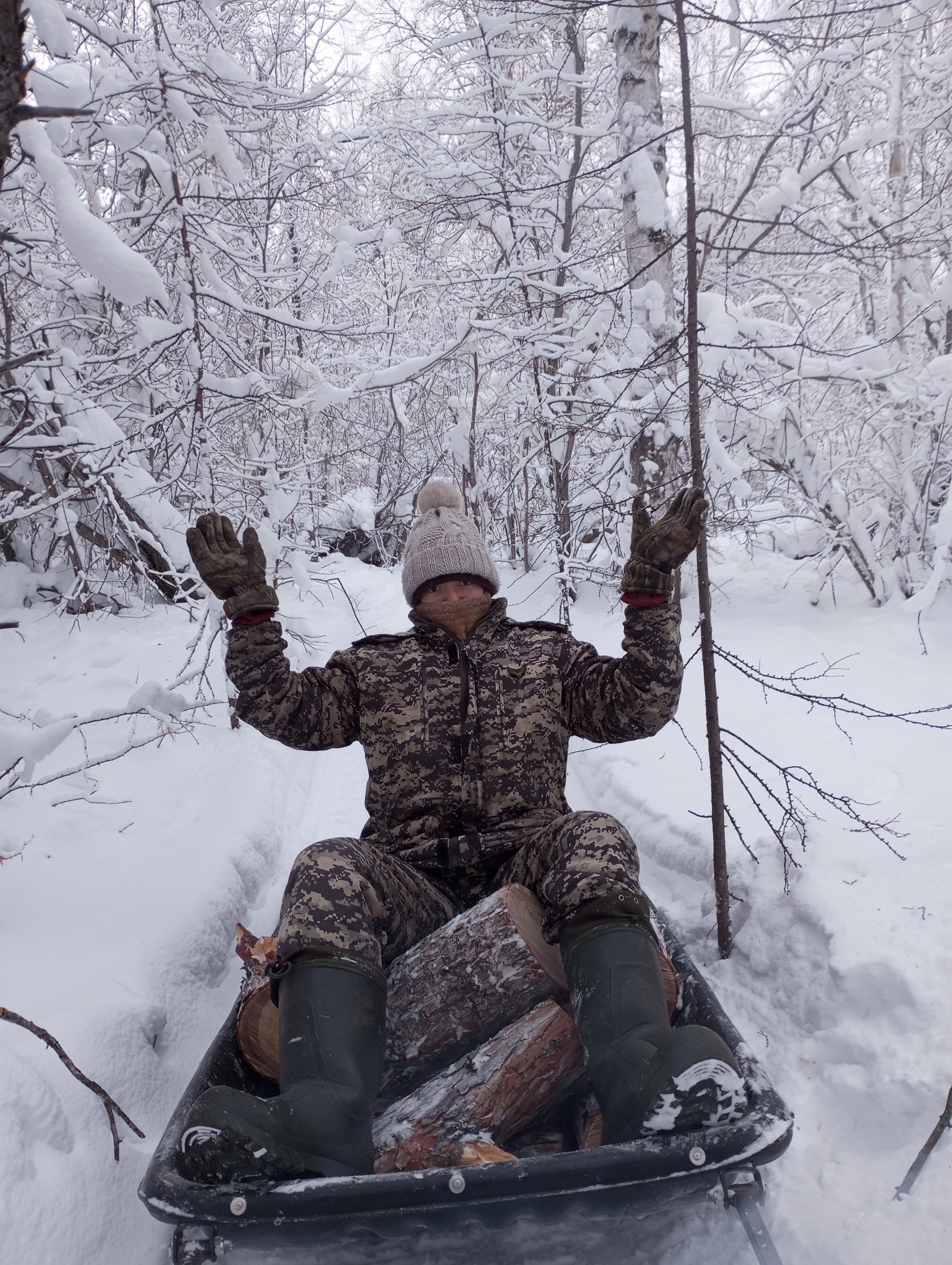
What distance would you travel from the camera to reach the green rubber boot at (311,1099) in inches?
54.9

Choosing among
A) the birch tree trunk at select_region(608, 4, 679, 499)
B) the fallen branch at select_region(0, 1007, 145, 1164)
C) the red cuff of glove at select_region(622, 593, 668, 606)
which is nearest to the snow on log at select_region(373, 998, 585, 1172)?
the fallen branch at select_region(0, 1007, 145, 1164)

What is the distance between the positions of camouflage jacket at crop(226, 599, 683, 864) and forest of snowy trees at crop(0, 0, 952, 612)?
0.66m

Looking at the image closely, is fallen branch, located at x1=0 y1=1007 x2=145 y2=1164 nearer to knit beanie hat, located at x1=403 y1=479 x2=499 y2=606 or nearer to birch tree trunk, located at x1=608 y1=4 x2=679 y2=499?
knit beanie hat, located at x1=403 y1=479 x2=499 y2=606

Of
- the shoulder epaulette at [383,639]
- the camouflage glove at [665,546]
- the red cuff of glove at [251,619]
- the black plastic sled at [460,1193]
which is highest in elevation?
the camouflage glove at [665,546]

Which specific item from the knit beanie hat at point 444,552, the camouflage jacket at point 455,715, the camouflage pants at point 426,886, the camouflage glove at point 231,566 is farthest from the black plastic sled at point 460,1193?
the knit beanie hat at point 444,552

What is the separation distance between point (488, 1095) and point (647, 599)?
1168 mm

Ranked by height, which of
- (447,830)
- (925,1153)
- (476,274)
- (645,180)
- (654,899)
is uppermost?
(645,180)

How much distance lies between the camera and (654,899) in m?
2.96

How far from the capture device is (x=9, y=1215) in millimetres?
1426

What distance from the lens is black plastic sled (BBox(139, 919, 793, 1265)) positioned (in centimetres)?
133

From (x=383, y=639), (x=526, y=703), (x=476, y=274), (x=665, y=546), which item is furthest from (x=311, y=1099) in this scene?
(x=476, y=274)

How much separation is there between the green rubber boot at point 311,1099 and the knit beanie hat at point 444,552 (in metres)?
1.12

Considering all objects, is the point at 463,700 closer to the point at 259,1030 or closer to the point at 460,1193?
the point at 259,1030

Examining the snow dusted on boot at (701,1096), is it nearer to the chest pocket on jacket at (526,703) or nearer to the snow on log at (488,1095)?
the snow on log at (488,1095)
